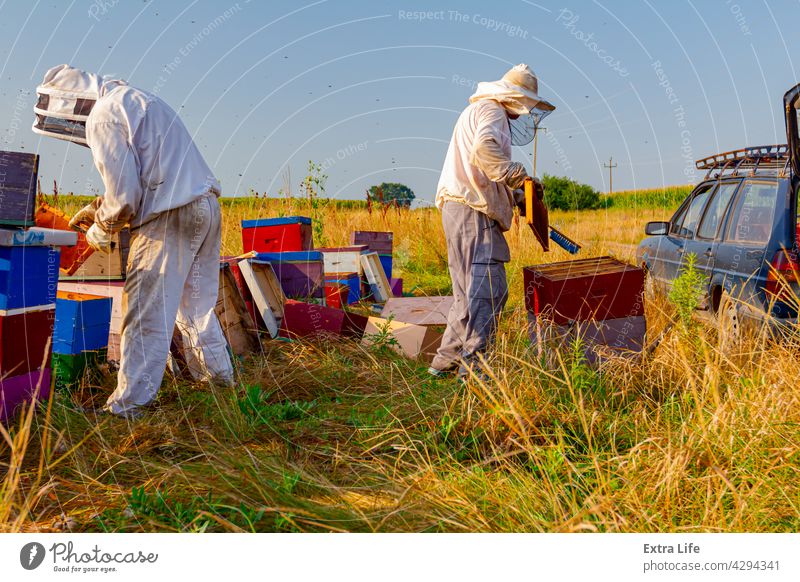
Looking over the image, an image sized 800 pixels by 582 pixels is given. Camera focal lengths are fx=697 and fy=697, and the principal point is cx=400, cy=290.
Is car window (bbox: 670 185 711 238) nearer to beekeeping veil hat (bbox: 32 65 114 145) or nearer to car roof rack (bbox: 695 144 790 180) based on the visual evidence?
car roof rack (bbox: 695 144 790 180)

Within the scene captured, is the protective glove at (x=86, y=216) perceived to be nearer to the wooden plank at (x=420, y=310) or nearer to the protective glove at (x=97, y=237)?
the protective glove at (x=97, y=237)

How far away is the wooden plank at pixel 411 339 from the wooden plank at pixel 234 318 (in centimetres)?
99

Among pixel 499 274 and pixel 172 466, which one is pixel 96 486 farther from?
pixel 499 274

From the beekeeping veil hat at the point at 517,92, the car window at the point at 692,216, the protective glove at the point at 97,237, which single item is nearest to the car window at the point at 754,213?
the car window at the point at 692,216

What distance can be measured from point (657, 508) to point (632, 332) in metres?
2.15

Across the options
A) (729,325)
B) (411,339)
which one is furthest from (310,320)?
(729,325)

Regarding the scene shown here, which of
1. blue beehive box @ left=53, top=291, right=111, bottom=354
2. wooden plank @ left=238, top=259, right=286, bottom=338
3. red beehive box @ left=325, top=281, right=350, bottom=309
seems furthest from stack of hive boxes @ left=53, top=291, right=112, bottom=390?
red beehive box @ left=325, top=281, right=350, bottom=309

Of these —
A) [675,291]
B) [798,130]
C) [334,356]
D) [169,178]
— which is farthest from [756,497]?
[169,178]

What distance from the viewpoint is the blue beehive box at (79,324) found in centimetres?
479

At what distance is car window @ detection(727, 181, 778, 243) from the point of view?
213 inches

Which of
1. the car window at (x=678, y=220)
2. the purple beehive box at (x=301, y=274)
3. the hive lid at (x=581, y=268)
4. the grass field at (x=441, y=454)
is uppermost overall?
the car window at (x=678, y=220)

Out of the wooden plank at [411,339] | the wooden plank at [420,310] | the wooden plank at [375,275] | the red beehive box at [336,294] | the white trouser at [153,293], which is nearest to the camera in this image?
the white trouser at [153,293]

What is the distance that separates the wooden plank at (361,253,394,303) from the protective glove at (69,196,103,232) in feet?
12.5

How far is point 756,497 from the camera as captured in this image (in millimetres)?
2957
